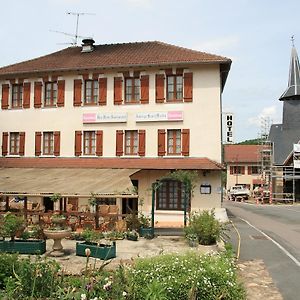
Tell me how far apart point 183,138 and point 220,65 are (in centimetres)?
430

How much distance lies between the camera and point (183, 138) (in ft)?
70.1


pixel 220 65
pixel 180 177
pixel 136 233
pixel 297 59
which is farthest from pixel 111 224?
pixel 297 59

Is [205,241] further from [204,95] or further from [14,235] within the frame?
[204,95]

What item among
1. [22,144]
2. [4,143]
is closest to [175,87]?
[22,144]

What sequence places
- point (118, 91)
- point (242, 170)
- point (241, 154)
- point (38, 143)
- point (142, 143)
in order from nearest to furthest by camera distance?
1. point (142, 143)
2. point (118, 91)
3. point (38, 143)
4. point (242, 170)
5. point (241, 154)

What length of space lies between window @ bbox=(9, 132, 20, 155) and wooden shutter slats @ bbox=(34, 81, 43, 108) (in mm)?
2166

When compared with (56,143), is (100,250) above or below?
below

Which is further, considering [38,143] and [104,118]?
[38,143]

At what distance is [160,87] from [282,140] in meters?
29.3

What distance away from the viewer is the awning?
600 inches

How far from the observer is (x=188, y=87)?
21500 millimetres

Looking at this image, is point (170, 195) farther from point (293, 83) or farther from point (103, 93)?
point (293, 83)

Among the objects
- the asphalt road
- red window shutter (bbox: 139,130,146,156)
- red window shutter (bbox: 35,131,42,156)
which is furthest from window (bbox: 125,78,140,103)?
the asphalt road

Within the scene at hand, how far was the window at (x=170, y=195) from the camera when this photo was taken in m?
21.5
